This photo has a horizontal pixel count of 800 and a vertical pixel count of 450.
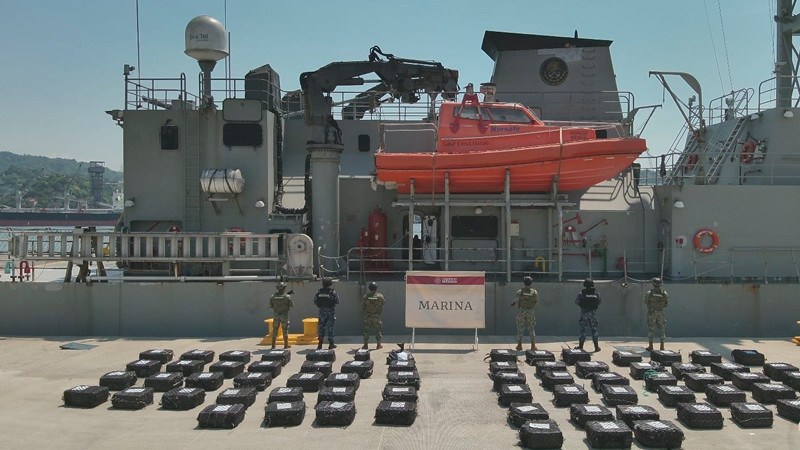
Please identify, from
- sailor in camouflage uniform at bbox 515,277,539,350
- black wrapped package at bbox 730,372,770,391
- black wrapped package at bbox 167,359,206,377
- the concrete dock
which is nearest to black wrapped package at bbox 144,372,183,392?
the concrete dock

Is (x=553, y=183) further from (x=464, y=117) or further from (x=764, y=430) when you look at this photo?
(x=764, y=430)

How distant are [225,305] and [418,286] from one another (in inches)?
171

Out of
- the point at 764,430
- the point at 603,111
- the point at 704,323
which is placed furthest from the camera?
the point at 603,111

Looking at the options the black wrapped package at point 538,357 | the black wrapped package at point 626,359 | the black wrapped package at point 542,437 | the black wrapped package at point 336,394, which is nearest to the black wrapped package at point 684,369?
the black wrapped package at point 626,359

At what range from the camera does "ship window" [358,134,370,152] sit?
18375mm

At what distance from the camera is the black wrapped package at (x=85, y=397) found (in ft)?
29.9

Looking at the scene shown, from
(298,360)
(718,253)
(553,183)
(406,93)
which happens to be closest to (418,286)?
(298,360)

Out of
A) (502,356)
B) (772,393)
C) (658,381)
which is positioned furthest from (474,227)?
(772,393)

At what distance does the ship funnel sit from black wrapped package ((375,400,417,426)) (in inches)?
413

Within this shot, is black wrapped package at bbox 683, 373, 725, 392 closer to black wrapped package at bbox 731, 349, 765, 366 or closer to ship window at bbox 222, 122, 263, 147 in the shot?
black wrapped package at bbox 731, 349, 765, 366

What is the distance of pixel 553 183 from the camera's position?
14.8 metres

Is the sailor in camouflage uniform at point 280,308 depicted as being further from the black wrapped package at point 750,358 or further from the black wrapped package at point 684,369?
the black wrapped package at point 750,358

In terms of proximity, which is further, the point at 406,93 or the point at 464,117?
the point at 406,93

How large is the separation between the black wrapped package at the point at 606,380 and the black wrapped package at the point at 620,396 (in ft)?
1.30
